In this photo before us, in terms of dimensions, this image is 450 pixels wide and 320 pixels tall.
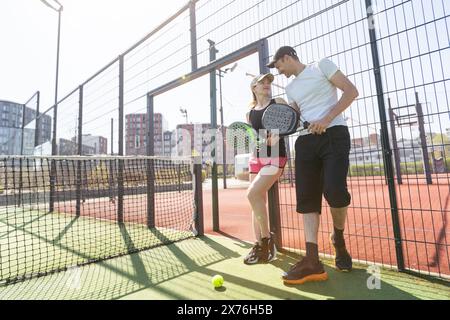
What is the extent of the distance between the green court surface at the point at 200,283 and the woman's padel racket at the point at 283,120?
1.30 meters

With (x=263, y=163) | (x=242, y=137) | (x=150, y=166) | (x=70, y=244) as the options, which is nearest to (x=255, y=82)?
(x=242, y=137)

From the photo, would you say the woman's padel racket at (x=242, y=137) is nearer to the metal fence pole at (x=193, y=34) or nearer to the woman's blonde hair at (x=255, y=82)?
the woman's blonde hair at (x=255, y=82)

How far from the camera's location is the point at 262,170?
9.52 ft

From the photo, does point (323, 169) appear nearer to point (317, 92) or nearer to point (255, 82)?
point (317, 92)

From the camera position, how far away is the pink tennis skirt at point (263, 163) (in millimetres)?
2865

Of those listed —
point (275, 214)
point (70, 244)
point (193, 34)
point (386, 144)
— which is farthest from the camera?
point (193, 34)

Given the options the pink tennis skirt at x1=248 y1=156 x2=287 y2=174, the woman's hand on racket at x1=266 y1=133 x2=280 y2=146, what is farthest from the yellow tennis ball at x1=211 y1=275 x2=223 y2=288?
the woman's hand on racket at x1=266 y1=133 x2=280 y2=146

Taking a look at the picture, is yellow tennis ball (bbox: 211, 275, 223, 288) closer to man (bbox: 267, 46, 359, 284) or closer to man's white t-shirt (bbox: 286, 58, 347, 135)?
man (bbox: 267, 46, 359, 284)

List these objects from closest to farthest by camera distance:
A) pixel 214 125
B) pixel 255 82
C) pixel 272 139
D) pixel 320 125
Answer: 1. pixel 320 125
2. pixel 272 139
3. pixel 255 82
4. pixel 214 125

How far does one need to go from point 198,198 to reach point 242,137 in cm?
174

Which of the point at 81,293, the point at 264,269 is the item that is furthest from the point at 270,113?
the point at 81,293

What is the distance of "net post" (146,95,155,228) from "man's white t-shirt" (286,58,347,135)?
3.11m

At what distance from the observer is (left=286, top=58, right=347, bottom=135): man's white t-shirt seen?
7.65 feet
